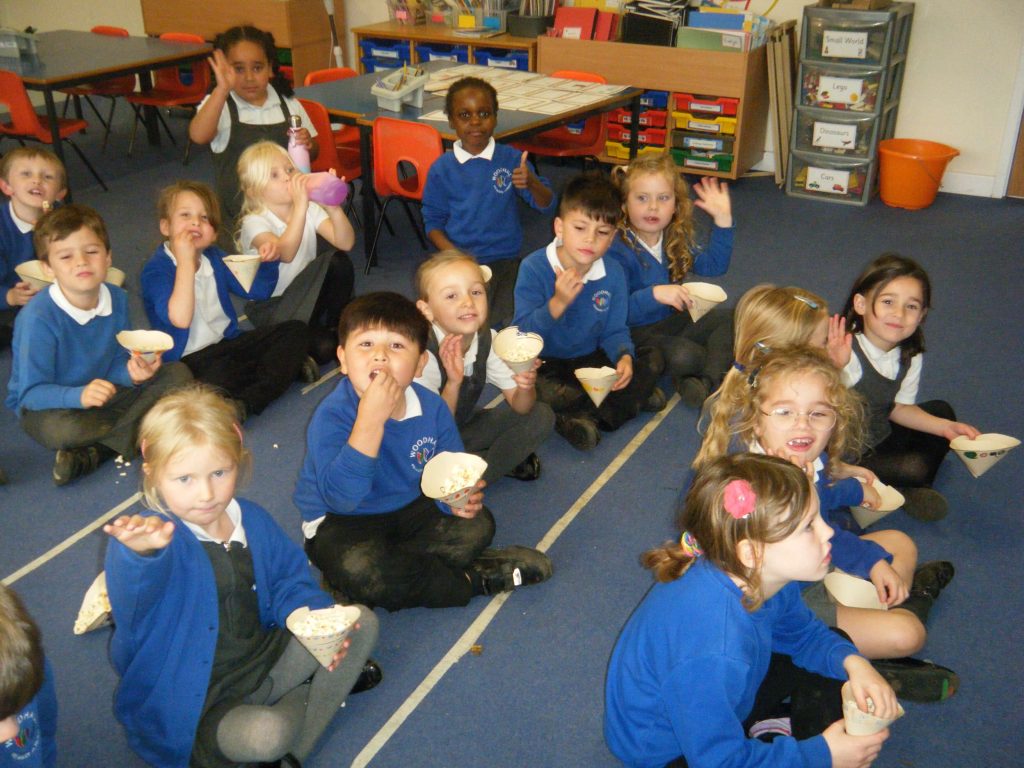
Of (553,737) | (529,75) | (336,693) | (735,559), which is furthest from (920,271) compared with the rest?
(529,75)

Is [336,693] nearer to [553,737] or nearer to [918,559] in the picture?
[553,737]

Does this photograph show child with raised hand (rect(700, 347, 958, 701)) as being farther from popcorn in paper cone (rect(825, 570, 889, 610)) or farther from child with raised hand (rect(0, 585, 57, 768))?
child with raised hand (rect(0, 585, 57, 768))

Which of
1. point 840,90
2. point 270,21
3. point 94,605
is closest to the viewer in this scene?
point 94,605

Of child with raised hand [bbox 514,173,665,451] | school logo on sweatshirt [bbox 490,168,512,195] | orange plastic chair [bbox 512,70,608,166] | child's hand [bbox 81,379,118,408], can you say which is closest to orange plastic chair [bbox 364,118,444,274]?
school logo on sweatshirt [bbox 490,168,512,195]

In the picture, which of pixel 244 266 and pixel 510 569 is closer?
pixel 510 569

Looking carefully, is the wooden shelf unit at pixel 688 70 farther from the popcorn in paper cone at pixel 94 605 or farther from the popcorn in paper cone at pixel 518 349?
the popcorn in paper cone at pixel 94 605

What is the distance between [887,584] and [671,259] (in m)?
1.68

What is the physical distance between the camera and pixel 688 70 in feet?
19.4

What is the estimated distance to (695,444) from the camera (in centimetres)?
328

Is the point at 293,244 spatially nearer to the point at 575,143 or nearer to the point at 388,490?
the point at 388,490

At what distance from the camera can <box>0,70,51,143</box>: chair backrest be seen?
189 inches

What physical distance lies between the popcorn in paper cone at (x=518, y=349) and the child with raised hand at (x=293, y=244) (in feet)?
4.11

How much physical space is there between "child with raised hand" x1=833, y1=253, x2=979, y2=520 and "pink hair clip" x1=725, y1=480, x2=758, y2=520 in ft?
4.09

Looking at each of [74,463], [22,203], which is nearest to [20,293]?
[22,203]
